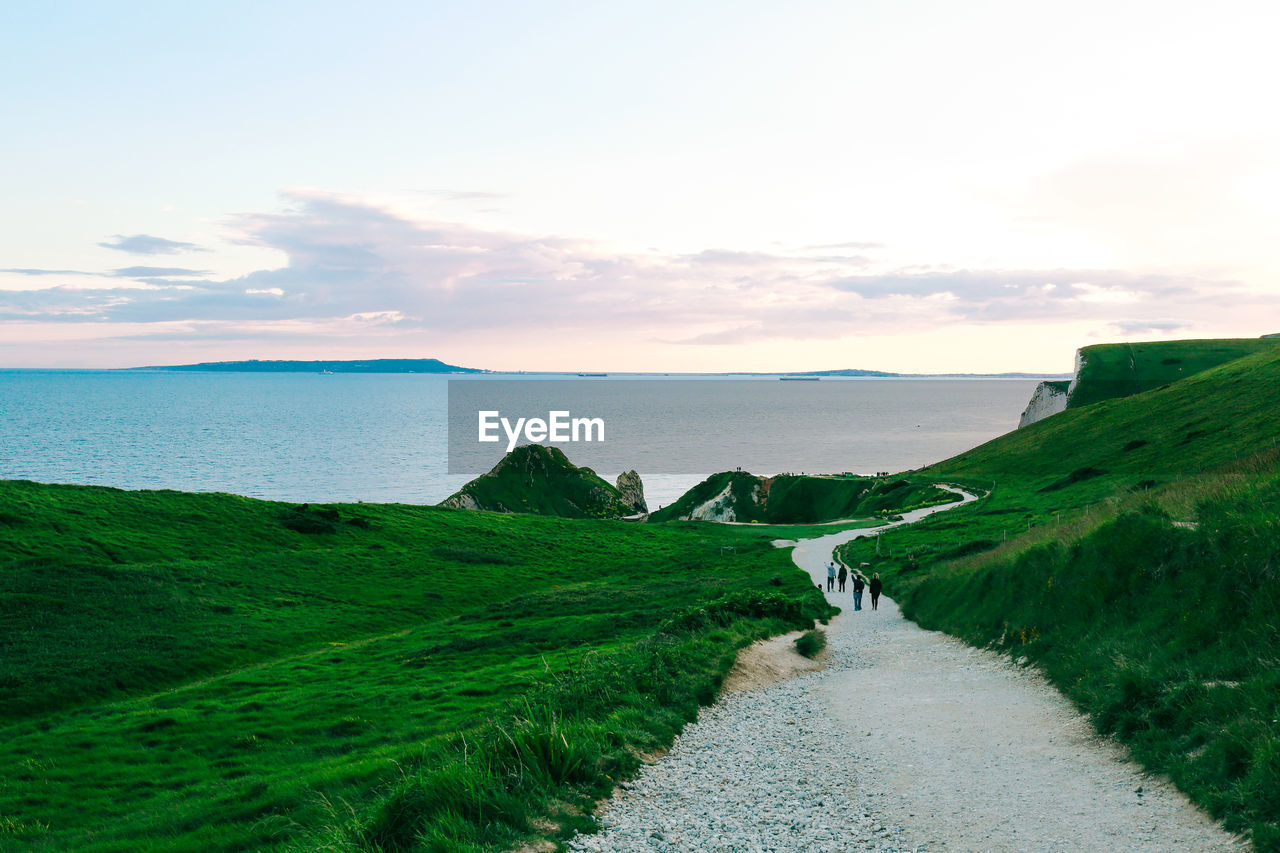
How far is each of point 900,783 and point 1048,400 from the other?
524ft

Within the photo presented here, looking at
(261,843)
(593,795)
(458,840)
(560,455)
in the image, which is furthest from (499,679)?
(560,455)

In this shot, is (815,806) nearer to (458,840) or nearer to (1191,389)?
(458,840)

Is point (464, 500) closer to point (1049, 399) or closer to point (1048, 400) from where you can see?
point (1048, 400)

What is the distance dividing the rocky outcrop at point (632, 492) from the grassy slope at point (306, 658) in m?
48.8

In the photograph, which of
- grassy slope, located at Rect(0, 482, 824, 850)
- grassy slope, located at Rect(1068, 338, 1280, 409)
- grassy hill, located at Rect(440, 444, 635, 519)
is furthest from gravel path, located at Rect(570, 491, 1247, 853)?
grassy slope, located at Rect(1068, 338, 1280, 409)

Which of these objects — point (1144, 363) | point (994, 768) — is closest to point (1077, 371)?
point (1144, 363)

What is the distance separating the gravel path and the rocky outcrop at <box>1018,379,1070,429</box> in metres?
147

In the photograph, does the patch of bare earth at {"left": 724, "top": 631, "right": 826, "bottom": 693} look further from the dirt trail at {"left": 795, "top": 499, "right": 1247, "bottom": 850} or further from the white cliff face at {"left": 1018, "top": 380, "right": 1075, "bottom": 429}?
the white cliff face at {"left": 1018, "top": 380, "right": 1075, "bottom": 429}

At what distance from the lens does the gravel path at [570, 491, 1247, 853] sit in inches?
467

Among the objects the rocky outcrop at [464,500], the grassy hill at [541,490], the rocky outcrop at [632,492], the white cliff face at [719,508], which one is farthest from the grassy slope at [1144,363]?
the rocky outcrop at [464,500]

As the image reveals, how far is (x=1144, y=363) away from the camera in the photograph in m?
148

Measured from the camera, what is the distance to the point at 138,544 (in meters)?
61.6

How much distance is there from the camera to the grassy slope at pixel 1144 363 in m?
142

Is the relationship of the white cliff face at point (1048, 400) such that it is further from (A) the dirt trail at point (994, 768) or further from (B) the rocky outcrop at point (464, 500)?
(A) the dirt trail at point (994, 768)
